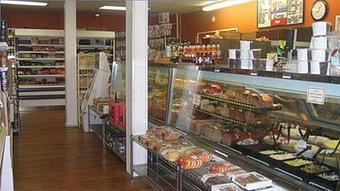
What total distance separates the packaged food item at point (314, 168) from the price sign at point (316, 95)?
444 mm

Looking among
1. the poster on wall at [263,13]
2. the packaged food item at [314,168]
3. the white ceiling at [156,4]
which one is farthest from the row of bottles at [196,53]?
the white ceiling at [156,4]

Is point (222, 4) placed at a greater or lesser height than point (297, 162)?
greater

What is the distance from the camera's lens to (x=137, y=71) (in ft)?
15.0

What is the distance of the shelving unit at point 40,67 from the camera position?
1112 centimetres

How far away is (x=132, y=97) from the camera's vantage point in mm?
4613

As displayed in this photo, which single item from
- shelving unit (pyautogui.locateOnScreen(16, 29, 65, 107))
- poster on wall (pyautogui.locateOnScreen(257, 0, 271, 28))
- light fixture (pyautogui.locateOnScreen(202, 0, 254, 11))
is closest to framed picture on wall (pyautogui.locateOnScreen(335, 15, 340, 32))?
poster on wall (pyautogui.locateOnScreen(257, 0, 271, 28))

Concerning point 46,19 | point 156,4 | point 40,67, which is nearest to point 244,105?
point 156,4

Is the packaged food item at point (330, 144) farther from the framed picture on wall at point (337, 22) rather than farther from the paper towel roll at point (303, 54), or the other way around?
the framed picture on wall at point (337, 22)

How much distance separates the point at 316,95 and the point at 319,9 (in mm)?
5551

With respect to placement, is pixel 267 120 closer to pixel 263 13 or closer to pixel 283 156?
pixel 283 156

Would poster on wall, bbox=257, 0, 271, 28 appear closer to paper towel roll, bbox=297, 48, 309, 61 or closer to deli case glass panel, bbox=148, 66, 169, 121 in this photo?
deli case glass panel, bbox=148, 66, 169, 121

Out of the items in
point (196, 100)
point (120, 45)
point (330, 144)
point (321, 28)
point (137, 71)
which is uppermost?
point (120, 45)

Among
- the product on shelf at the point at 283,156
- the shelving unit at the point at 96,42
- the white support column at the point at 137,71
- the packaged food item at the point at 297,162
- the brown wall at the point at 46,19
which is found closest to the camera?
the packaged food item at the point at 297,162

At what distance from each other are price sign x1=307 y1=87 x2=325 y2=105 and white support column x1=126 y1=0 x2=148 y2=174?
8.19 ft
